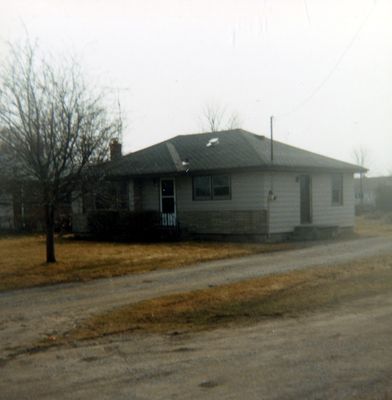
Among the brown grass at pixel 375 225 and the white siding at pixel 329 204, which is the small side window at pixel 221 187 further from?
the brown grass at pixel 375 225

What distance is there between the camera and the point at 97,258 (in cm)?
1792

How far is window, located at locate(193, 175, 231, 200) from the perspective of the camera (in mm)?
23734

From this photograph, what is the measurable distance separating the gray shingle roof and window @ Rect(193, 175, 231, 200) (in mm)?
547

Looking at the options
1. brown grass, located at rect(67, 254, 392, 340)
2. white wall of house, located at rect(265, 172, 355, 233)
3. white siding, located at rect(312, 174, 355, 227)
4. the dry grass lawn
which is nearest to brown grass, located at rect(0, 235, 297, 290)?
the dry grass lawn

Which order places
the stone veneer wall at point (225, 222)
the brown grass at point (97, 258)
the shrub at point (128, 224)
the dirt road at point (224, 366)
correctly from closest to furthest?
the dirt road at point (224, 366) < the brown grass at point (97, 258) < the stone veneer wall at point (225, 222) < the shrub at point (128, 224)

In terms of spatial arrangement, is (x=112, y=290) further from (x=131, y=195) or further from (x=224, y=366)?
(x=131, y=195)

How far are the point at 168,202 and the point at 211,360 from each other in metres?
18.9

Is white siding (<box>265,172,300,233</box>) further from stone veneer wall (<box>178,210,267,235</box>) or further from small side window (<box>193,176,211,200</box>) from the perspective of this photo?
small side window (<box>193,176,211,200</box>)

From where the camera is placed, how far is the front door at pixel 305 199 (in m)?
24.7

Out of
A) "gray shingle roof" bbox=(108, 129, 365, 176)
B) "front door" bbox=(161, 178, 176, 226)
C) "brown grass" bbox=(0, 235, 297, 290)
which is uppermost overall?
"gray shingle roof" bbox=(108, 129, 365, 176)

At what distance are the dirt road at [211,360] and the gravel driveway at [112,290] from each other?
1.7 inches

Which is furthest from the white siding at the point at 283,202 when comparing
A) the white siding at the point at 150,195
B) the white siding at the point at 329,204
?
the white siding at the point at 150,195

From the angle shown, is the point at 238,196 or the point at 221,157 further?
the point at 221,157

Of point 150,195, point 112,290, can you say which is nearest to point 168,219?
point 150,195
